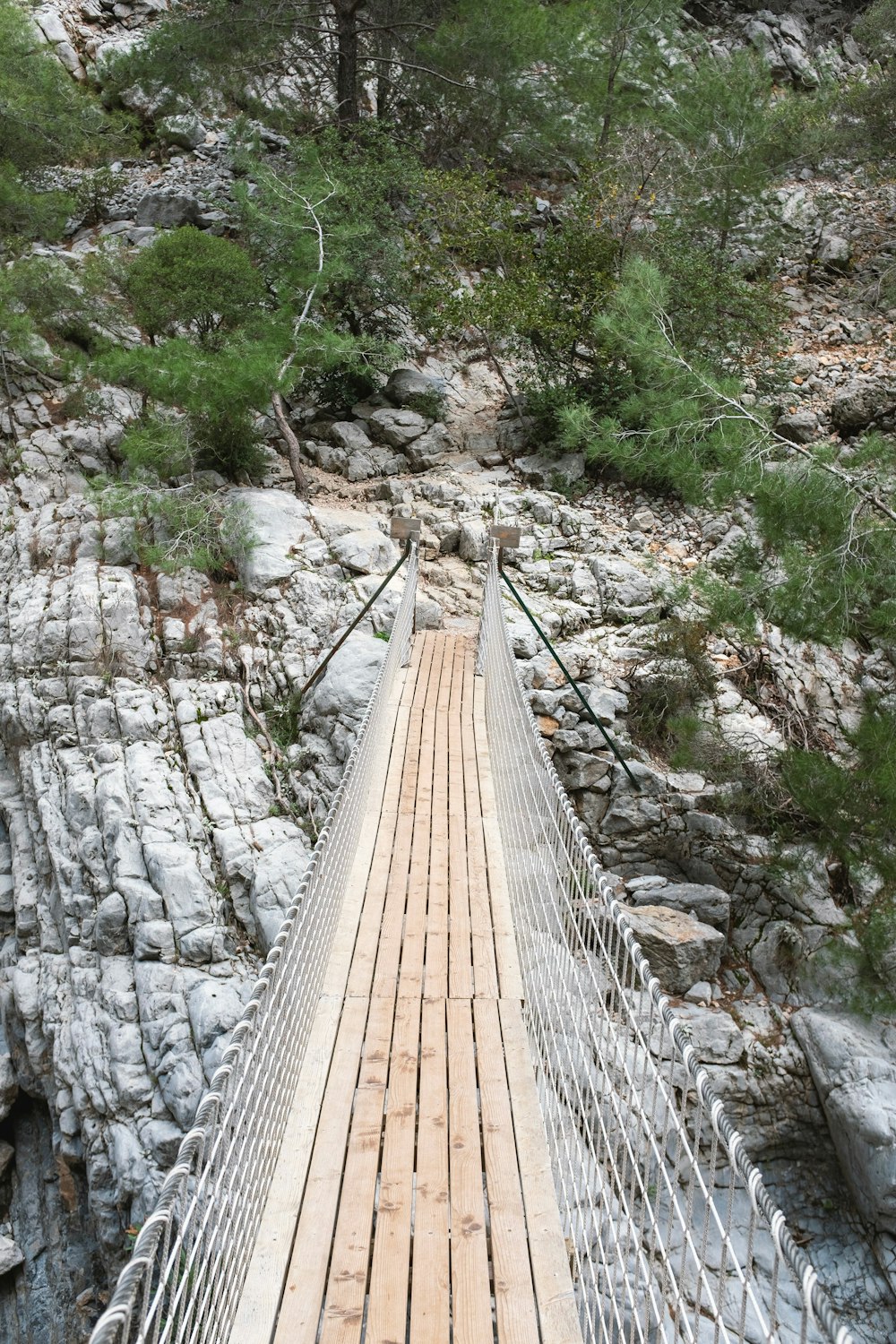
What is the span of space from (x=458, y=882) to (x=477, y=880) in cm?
9

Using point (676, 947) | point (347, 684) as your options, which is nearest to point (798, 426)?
point (347, 684)

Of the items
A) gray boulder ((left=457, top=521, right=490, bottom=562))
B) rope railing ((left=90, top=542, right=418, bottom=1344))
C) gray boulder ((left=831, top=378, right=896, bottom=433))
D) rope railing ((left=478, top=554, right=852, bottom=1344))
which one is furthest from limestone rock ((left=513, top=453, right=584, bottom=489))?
rope railing ((left=90, top=542, right=418, bottom=1344))

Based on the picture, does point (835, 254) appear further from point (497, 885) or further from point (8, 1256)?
point (8, 1256)

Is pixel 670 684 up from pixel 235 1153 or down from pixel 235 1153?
down

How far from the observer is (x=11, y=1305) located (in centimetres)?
Answer: 496

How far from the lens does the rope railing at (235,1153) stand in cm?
136

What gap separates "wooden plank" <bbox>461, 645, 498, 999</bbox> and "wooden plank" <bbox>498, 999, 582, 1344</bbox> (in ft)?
0.93

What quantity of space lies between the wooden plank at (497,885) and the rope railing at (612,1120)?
0.04 meters

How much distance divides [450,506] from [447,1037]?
7.46 metres

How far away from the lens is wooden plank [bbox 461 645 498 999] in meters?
3.15

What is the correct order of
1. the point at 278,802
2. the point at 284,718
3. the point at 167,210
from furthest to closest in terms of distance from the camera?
the point at 167,210 < the point at 284,718 < the point at 278,802

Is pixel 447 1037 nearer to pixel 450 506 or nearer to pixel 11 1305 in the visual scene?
pixel 11 1305

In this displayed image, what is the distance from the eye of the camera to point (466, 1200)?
214 cm

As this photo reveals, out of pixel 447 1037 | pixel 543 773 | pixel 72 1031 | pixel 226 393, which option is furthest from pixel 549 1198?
pixel 226 393
